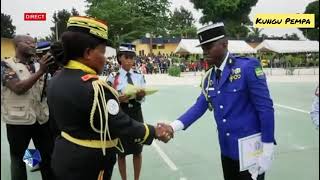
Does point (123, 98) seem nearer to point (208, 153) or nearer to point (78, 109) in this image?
point (78, 109)

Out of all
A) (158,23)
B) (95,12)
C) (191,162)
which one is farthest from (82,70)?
(158,23)

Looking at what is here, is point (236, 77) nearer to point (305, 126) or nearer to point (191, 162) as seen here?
point (191, 162)

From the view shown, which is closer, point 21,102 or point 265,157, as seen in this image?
point 265,157

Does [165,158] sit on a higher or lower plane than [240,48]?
lower

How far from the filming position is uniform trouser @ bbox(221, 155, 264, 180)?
3000mm

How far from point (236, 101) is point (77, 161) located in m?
1.09

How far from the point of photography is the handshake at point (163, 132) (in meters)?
2.93

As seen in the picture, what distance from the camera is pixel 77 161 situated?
8.40 ft

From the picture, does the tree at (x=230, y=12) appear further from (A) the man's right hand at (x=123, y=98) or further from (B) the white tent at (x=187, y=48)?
(A) the man's right hand at (x=123, y=98)

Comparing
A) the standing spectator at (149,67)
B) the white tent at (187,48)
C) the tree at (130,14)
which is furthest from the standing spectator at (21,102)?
the white tent at (187,48)

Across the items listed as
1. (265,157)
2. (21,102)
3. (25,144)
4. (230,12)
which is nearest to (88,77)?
(265,157)

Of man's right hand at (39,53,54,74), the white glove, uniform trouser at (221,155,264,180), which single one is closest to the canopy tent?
man's right hand at (39,53,54,74)

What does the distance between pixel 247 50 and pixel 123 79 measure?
1203 inches

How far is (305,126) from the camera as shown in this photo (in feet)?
26.6
